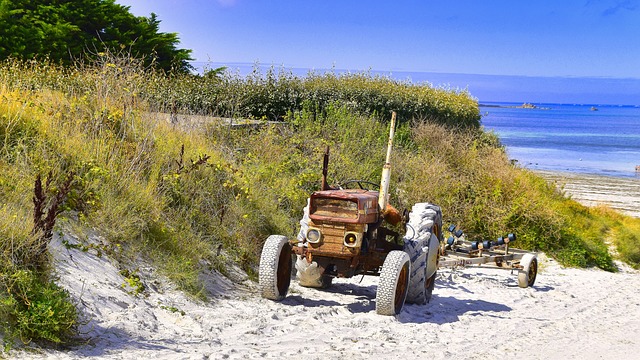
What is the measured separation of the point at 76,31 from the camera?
915 inches

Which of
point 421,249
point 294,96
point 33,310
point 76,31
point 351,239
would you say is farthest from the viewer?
point 76,31

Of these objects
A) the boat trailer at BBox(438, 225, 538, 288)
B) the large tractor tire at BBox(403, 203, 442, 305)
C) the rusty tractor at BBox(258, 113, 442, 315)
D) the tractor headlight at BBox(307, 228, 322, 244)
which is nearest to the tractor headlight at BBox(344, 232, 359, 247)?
the rusty tractor at BBox(258, 113, 442, 315)

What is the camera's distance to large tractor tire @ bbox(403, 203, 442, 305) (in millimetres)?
9039

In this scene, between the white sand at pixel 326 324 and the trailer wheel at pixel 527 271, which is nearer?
the white sand at pixel 326 324

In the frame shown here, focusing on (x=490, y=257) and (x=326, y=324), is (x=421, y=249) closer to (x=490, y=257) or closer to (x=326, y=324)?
(x=326, y=324)

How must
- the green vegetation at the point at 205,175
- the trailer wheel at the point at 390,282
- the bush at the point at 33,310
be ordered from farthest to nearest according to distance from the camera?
the trailer wheel at the point at 390,282
the green vegetation at the point at 205,175
the bush at the point at 33,310

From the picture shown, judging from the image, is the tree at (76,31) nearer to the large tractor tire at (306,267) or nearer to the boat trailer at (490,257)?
the boat trailer at (490,257)

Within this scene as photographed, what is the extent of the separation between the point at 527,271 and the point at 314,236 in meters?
4.19

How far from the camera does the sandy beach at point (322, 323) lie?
22.4 feet

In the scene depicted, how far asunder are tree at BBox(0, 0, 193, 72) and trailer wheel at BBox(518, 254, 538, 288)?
1196 centimetres

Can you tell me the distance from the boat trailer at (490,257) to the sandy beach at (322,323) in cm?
38

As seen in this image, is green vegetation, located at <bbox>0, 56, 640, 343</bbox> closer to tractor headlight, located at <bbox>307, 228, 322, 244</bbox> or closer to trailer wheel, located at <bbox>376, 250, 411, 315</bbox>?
tractor headlight, located at <bbox>307, 228, 322, 244</bbox>

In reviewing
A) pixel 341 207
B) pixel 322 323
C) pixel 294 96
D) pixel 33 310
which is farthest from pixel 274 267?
pixel 294 96

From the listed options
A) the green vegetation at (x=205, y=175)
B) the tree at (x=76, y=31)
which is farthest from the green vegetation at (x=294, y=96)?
the tree at (x=76, y=31)
